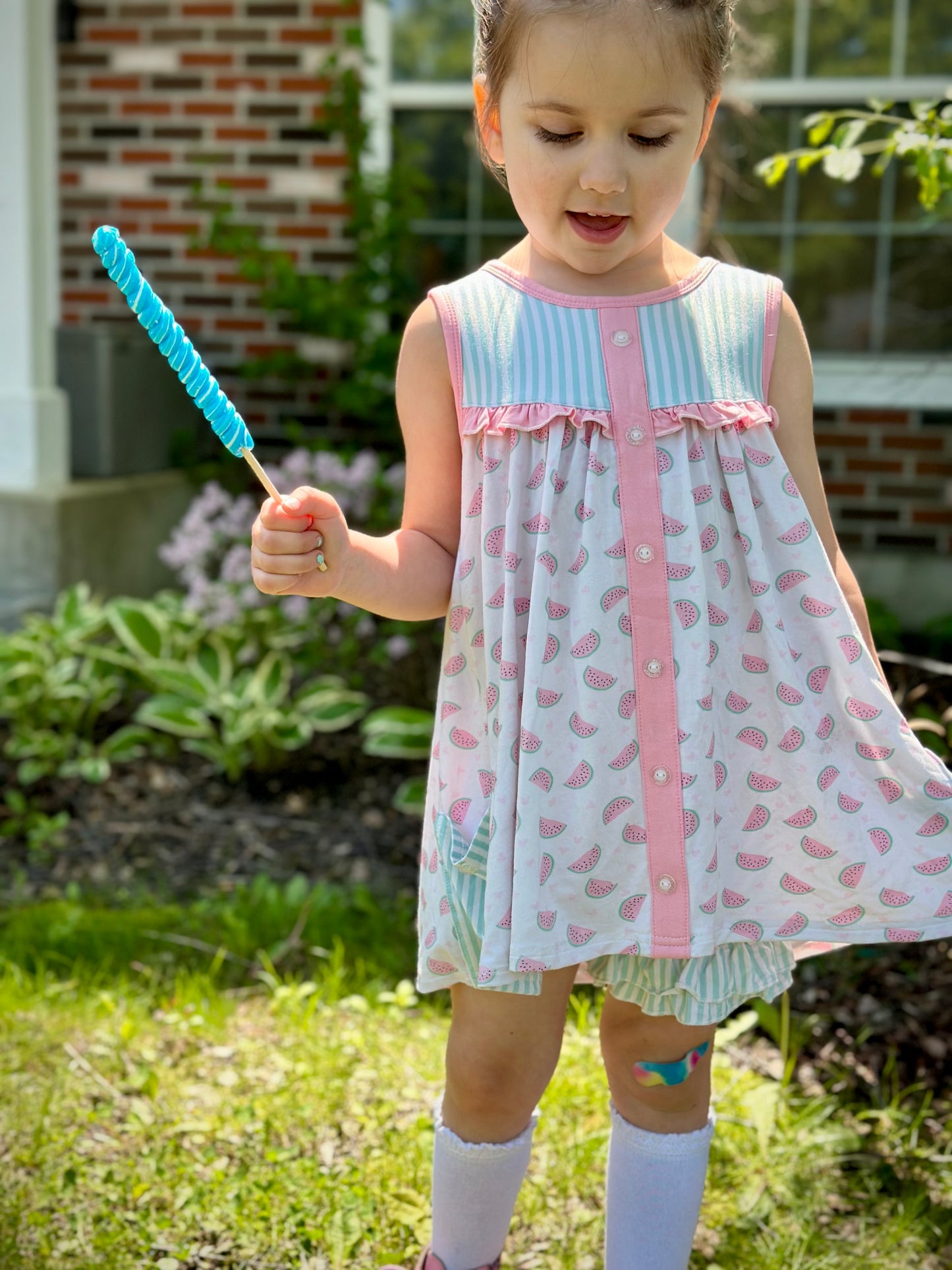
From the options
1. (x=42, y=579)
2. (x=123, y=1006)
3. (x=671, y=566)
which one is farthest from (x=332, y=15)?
(x=671, y=566)

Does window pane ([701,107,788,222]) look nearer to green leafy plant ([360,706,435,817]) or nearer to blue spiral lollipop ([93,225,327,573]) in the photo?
green leafy plant ([360,706,435,817])

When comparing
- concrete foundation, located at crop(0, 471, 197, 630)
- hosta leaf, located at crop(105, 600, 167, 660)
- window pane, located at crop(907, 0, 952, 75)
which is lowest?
hosta leaf, located at crop(105, 600, 167, 660)

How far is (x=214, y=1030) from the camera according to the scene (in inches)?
98.1

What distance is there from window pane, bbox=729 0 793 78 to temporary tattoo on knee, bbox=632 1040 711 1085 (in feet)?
12.8

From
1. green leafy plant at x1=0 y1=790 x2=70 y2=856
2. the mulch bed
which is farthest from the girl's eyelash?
green leafy plant at x1=0 y1=790 x2=70 y2=856

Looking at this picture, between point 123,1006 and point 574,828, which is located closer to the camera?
point 574,828

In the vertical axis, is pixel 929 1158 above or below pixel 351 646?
below

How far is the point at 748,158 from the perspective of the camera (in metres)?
5.12

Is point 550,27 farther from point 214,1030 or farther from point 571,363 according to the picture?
point 214,1030

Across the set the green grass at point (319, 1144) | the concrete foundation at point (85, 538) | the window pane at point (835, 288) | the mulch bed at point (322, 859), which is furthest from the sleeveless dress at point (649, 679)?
the window pane at point (835, 288)

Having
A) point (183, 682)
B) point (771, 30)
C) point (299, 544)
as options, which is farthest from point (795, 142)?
point (299, 544)

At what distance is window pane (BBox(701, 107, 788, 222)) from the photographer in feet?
16.2

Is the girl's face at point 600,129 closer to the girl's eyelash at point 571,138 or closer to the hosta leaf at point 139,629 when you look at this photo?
the girl's eyelash at point 571,138

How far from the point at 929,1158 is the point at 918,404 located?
3.40 meters
